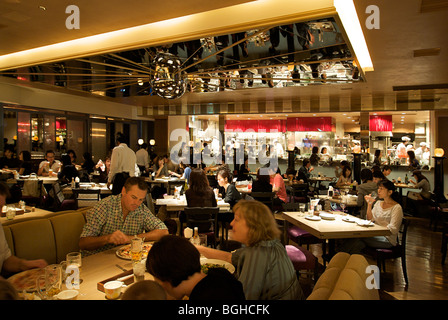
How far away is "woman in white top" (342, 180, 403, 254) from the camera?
4012 mm

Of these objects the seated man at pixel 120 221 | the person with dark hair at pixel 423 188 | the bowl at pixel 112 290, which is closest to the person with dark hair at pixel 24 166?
the seated man at pixel 120 221

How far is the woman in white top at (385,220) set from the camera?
4012 mm

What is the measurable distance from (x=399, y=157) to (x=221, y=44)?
11625mm

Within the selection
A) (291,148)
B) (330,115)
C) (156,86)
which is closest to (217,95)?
(291,148)

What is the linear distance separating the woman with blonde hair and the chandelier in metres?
2.34

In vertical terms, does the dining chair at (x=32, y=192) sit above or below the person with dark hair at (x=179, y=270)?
below

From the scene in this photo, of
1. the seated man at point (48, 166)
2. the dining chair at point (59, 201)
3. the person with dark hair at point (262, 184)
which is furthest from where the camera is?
the seated man at point (48, 166)

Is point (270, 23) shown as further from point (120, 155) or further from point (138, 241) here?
point (120, 155)

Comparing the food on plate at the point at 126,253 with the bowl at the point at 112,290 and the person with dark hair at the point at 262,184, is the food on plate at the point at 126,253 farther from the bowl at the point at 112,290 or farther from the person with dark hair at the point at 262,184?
the person with dark hair at the point at 262,184

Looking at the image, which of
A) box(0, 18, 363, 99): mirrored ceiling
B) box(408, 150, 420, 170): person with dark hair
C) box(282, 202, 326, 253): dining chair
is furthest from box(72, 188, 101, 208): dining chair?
box(408, 150, 420, 170): person with dark hair

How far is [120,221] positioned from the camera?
2855 millimetres

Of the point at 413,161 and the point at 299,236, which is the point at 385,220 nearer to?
the point at 299,236

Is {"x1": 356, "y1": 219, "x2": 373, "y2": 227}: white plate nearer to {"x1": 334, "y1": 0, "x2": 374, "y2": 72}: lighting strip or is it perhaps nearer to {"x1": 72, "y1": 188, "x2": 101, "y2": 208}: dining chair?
A: {"x1": 334, "y1": 0, "x2": 374, "y2": 72}: lighting strip

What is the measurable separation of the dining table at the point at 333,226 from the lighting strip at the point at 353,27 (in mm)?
2538
